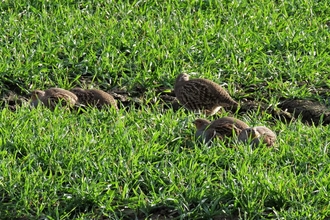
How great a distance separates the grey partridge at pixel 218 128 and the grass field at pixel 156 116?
4.1 inches

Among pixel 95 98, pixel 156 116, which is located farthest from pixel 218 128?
pixel 95 98

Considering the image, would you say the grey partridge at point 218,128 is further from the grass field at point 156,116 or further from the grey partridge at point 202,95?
the grey partridge at point 202,95

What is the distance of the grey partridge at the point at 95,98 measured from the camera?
27.7 feet

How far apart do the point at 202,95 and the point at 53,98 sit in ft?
4.68

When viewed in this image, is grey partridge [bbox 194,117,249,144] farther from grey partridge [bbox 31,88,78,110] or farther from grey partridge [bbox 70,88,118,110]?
grey partridge [bbox 31,88,78,110]

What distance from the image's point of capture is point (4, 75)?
356 inches

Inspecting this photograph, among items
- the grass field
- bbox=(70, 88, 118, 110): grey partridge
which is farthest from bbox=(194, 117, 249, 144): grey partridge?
bbox=(70, 88, 118, 110): grey partridge

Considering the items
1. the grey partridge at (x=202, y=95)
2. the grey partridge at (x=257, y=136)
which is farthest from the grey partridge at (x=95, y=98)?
the grey partridge at (x=257, y=136)

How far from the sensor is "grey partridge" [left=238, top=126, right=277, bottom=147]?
7.54 meters

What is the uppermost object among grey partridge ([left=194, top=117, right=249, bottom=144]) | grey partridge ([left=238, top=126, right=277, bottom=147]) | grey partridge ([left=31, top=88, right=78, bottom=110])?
grey partridge ([left=238, top=126, right=277, bottom=147])

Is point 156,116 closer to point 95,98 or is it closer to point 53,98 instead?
point 95,98

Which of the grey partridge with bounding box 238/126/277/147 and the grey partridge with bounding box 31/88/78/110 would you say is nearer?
the grey partridge with bounding box 238/126/277/147

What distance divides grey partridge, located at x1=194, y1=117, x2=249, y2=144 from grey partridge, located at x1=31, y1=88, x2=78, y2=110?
131cm

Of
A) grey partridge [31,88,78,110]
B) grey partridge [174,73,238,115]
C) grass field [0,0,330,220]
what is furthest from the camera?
grey partridge [174,73,238,115]
